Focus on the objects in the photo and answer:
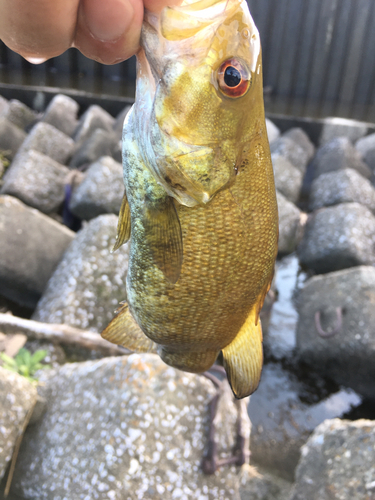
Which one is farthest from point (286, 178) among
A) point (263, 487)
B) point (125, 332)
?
point (125, 332)

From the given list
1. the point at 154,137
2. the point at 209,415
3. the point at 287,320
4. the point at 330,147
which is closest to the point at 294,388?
the point at 287,320

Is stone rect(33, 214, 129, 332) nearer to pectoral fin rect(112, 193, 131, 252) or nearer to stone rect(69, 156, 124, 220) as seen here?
stone rect(69, 156, 124, 220)

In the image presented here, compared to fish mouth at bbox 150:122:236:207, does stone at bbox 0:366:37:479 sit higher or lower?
lower

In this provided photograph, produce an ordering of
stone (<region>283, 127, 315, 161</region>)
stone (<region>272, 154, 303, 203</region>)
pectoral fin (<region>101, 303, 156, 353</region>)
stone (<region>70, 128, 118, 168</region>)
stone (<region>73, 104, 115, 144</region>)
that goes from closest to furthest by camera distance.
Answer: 1. pectoral fin (<region>101, 303, 156, 353</region>)
2. stone (<region>70, 128, 118, 168</region>)
3. stone (<region>272, 154, 303, 203</region>)
4. stone (<region>73, 104, 115, 144</region>)
5. stone (<region>283, 127, 315, 161</region>)

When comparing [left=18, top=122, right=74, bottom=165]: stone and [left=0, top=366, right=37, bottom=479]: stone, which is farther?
[left=18, top=122, right=74, bottom=165]: stone

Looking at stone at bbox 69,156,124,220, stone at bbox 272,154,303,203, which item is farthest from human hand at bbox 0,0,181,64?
stone at bbox 272,154,303,203

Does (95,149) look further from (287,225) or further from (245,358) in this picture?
(245,358)
